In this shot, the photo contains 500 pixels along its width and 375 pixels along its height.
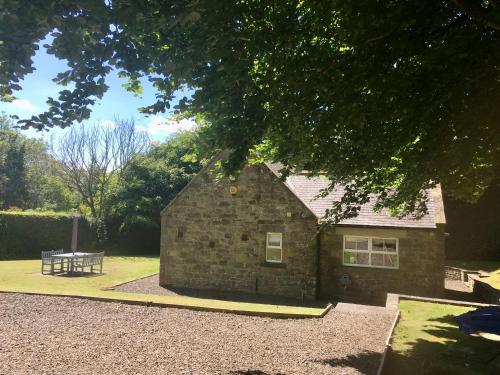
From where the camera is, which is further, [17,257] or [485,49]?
[17,257]

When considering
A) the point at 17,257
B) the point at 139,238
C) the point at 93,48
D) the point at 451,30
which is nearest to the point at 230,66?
the point at 93,48

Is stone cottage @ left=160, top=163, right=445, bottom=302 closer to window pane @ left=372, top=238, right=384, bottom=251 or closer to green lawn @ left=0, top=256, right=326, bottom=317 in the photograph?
window pane @ left=372, top=238, right=384, bottom=251

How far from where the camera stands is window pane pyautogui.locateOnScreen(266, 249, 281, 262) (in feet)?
58.8

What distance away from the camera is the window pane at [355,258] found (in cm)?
1722

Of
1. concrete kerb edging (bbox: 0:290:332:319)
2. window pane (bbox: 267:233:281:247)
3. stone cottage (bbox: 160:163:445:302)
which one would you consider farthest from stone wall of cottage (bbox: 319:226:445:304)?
concrete kerb edging (bbox: 0:290:332:319)

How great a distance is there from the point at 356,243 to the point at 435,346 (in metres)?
8.89

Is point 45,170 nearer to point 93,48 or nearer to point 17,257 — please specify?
point 17,257

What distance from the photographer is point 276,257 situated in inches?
707

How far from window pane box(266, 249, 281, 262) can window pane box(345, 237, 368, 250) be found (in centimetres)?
287

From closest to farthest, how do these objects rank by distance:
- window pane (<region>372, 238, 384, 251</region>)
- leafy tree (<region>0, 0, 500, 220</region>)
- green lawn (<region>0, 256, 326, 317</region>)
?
1. leafy tree (<region>0, 0, 500, 220</region>)
2. green lawn (<region>0, 256, 326, 317</region>)
3. window pane (<region>372, 238, 384, 251</region>)

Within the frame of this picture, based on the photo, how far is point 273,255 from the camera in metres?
18.0

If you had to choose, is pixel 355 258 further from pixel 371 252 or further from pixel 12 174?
pixel 12 174

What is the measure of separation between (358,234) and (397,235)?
151 cm

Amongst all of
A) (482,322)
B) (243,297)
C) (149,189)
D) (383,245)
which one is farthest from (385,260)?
(149,189)
